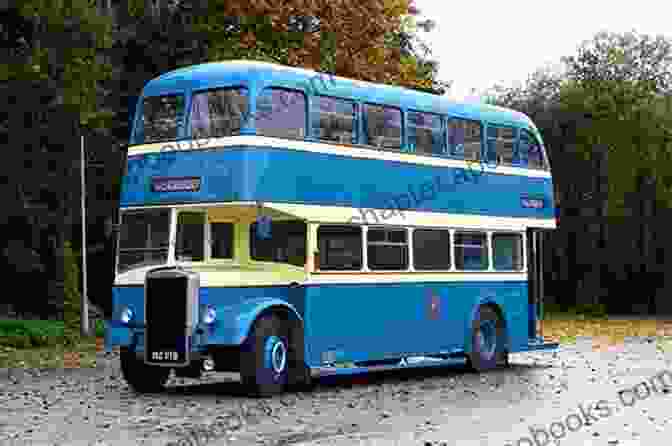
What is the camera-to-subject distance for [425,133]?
853 inches

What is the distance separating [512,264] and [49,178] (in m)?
15.4

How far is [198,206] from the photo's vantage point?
18234mm

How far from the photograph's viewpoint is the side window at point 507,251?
23656 millimetres

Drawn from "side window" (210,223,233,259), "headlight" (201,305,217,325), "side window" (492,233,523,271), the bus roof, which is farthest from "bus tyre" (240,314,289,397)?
"side window" (492,233,523,271)

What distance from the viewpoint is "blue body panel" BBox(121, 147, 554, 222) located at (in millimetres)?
17969

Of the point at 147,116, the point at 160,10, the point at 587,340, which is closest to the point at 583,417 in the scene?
the point at 147,116

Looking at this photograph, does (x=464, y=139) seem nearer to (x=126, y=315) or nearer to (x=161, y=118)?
(x=161, y=118)

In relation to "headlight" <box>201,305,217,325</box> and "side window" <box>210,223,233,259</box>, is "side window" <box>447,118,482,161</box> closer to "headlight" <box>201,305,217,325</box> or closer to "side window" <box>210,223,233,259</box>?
"side window" <box>210,223,233,259</box>

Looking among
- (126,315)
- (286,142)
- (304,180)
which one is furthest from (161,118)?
(126,315)

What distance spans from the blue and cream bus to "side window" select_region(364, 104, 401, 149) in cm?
2

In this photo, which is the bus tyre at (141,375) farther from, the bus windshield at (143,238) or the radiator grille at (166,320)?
the bus windshield at (143,238)

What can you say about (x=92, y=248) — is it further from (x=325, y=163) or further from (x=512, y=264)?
(x=325, y=163)

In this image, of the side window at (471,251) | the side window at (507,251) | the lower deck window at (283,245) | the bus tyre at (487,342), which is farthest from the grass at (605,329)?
the lower deck window at (283,245)

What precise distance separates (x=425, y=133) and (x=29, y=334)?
13754 millimetres
